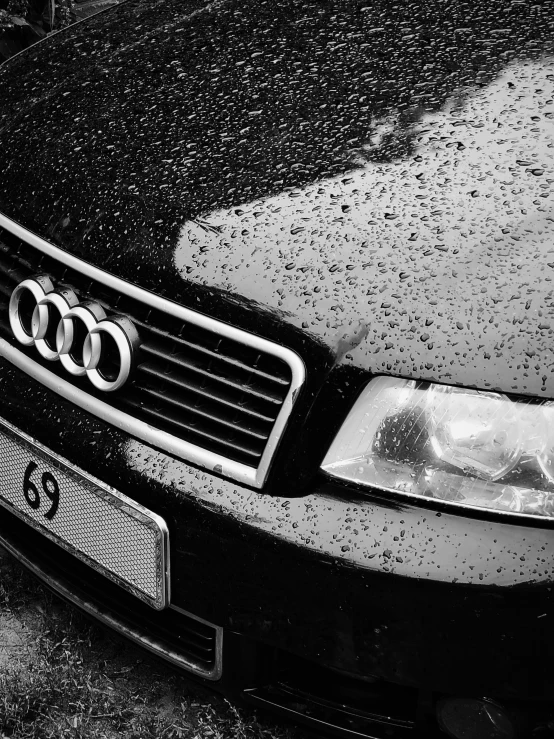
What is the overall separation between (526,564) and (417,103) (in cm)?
94

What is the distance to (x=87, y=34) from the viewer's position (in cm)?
228

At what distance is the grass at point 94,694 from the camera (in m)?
1.81

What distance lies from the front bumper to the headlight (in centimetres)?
4

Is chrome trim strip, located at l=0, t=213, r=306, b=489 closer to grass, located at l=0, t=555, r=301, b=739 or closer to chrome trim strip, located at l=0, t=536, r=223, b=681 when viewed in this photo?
chrome trim strip, located at l=0, t=536, r=223, b=681

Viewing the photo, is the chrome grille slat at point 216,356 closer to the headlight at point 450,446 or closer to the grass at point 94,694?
the headlight at point 450,446

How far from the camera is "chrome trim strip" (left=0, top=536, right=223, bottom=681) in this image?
1.64 metres

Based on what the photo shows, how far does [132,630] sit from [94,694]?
0.79 ft

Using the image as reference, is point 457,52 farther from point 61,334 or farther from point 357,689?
point 357,689

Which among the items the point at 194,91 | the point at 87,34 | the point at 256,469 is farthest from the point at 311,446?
the point at 87,34

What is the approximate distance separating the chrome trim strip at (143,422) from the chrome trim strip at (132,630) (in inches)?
11.7

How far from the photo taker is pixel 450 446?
1420 mm

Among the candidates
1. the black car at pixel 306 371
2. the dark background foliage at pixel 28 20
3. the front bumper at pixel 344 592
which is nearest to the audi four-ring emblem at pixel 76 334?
the black car at pixel 306 371

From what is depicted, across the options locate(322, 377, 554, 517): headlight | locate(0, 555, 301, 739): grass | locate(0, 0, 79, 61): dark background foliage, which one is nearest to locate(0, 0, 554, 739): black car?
locate(322, 377, 554, 517): headlight

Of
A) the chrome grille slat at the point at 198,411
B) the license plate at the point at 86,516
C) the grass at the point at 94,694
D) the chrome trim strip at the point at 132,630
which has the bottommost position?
the grass at the point at 94,694
